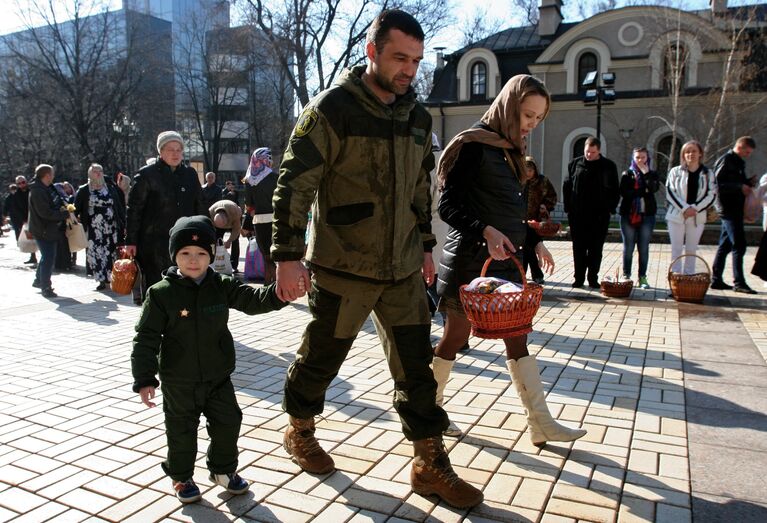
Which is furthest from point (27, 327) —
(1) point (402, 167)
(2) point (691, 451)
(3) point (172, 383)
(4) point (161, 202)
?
(2) point (691, 451)

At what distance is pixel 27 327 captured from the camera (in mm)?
6914

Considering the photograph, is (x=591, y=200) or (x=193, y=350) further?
(x=591, y=200)

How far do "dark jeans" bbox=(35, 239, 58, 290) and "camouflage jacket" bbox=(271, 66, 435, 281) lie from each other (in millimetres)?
7666

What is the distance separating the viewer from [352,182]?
2.89 metres

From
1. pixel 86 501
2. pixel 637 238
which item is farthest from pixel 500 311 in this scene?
pixel 637 238

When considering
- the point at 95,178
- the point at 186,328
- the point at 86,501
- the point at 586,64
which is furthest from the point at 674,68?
the point at 86,501

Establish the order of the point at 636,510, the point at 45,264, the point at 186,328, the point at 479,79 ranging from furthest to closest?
1. the point at 479,79
2. the point at 45,264
3. the point at 186,328
4. the point at 636,510

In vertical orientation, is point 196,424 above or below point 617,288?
above

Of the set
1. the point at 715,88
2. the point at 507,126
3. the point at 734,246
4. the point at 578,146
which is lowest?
the point at 734,246

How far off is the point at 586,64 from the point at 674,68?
4.75 m

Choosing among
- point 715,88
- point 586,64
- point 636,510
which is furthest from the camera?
point 586,64

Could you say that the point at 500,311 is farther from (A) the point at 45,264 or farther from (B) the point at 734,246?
(A) the point at 45,264

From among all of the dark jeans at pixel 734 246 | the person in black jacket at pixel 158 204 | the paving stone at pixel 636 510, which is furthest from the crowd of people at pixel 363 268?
the dark jeans at pixel 734 246

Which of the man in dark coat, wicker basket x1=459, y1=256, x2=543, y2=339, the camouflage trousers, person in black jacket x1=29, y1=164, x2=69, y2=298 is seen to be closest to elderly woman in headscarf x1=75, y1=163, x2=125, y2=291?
person in black jacket x1=29, y1=164, x2=69, y2=298
